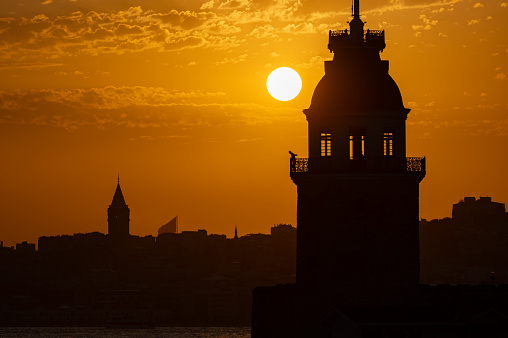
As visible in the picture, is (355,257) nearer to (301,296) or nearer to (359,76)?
(301,296)

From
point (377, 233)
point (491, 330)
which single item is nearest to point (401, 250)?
point (377, 233)

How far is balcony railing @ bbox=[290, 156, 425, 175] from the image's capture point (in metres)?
76.5

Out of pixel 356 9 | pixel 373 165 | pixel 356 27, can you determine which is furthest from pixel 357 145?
pixel 356 9

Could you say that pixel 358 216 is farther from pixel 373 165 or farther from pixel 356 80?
pixel 356 80

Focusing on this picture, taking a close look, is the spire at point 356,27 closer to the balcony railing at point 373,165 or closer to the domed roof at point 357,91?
the domed roof at point 357,91

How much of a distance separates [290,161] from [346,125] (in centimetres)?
356

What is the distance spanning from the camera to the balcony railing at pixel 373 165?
3012 inches

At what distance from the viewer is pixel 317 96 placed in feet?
258

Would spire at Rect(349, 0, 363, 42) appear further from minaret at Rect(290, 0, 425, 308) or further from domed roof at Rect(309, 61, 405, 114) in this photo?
domed roof at Rect(309, 61, 405, 114)

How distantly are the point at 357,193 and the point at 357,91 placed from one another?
5.31 metres

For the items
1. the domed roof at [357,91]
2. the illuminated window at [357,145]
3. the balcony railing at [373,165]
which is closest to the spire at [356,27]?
the domed roof at [357,91]

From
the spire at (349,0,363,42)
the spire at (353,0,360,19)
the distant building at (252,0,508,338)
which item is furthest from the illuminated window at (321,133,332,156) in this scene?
the spire at (353,0,360,19)

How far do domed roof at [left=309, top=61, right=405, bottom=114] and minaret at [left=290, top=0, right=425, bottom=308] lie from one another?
0.05 metres

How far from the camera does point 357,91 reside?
254 feet
